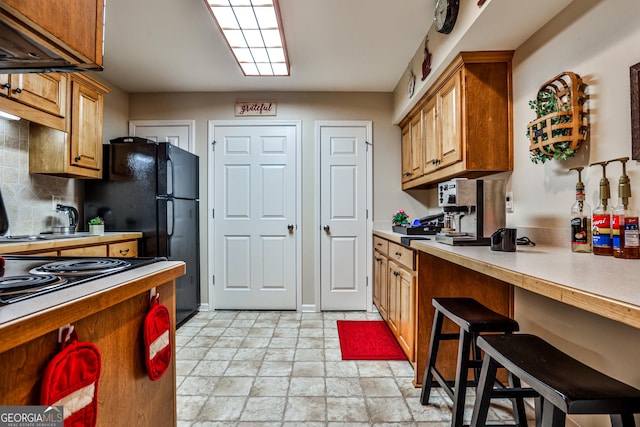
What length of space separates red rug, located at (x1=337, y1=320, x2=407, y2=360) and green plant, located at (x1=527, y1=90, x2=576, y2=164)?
172 cm

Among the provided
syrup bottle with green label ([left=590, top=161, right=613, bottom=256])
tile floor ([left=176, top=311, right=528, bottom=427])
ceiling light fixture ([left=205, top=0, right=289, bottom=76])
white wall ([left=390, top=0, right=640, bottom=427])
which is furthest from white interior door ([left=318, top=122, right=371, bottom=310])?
syrup bottle with green label ([left=590, top=161, right=613, bottom=256])

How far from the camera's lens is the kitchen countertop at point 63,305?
531mm

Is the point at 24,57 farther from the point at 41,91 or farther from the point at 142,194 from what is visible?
the point at 142,194

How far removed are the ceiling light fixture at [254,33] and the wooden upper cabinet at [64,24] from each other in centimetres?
141

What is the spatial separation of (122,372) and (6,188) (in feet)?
8.07

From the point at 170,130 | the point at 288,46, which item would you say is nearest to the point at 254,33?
the point at 288,46

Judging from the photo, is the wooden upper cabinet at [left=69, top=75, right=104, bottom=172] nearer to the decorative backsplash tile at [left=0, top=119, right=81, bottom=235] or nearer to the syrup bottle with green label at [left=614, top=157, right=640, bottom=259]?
the decorative backsplash tile at [left=0, top=119, right=81, bottom=235]

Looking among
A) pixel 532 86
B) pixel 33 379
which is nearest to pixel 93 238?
pixel 33 379

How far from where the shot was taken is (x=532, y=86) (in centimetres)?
196

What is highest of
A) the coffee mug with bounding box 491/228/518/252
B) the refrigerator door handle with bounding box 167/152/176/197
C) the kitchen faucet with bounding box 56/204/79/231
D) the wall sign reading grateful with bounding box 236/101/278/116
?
the wall sign reading grateful with bounding box 236/101/278/116

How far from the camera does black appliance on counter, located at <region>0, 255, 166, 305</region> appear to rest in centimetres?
69

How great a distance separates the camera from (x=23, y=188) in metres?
2.58

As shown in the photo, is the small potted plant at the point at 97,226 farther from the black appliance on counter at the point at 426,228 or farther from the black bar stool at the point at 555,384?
the black bar stool at the point at 555,384

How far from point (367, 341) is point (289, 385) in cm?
95
